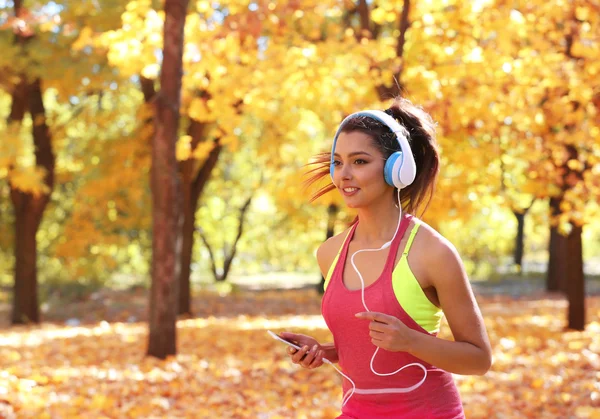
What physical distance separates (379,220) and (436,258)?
1.04 feet

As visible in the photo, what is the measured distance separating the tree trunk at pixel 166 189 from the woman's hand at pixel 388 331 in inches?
274

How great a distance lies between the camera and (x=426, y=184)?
106 inches

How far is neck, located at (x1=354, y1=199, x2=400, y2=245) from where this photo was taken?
8.34 feet

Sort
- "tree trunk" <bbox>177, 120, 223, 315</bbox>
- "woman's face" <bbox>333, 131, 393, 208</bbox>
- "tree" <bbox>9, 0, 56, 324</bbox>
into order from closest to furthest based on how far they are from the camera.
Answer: "woman's face" <bbox>333, 131, 393, 208</bbox> < "tree trunk" <bbox>177, 120, 223, 315</bbox> < "tree" <bbox>9, 0, 56, 324</bbox>

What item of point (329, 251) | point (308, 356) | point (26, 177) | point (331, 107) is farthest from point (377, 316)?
point (26, 177)

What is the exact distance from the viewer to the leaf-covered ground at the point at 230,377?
644 centimetres

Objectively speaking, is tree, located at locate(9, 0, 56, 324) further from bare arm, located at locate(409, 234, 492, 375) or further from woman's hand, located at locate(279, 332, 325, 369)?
bare arm, located at locate(409, 234, 492, 375)

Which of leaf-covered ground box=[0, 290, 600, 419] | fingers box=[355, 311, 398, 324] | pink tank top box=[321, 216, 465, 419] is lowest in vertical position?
leaf-covered ground box=[0, 290, 600, 419]

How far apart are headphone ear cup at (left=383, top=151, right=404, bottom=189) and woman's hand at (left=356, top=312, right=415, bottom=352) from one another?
0.47m

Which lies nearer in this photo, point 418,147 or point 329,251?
point 418,147

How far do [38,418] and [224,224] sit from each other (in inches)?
1155

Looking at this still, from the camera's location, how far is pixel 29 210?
15.6 meters

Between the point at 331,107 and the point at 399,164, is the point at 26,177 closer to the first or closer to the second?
the point at 331,107

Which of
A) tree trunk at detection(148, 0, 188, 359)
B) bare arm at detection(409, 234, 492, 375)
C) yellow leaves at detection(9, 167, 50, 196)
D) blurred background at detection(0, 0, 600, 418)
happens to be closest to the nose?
bare arm at detection(409, 234, 492, 375)
